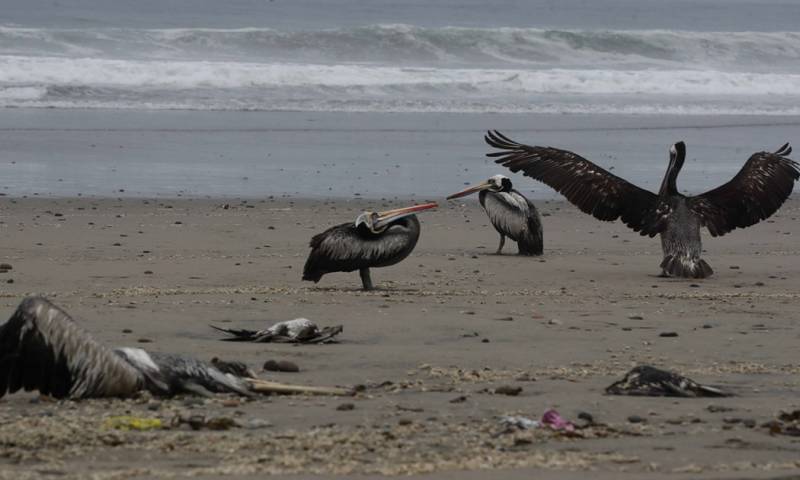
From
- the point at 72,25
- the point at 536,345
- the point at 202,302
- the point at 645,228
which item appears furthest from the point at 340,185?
the point at 72,25

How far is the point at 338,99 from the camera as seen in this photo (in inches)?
1181

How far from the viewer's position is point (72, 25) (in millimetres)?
46938

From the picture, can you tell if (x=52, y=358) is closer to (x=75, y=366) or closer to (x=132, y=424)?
(x=75, y=366)

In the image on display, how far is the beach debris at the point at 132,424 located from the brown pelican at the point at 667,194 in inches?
263

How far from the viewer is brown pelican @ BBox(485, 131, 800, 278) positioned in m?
11.9

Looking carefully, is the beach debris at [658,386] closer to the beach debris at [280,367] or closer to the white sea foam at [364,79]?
the beach debris at [280,367]

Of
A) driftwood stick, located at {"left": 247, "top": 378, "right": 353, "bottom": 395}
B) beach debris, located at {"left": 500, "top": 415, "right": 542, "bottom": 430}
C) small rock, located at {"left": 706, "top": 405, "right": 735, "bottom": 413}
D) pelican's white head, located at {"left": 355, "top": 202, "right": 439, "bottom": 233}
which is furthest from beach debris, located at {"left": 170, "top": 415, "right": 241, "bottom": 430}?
pelican's white head, located at {"left": 355, "top": 202, "right": 439, "bottom": 233}

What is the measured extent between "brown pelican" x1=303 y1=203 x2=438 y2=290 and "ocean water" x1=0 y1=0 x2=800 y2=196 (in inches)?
236


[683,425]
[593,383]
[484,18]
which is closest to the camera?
[683,425]

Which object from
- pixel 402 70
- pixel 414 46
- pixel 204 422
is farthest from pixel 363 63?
pixel 204 422

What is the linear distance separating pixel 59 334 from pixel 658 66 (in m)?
37.2

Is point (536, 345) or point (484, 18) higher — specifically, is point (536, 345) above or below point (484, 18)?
below

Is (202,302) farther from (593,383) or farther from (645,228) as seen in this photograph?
(645,228)

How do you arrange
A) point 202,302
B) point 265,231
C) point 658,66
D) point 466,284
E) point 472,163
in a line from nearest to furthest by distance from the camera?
point 202,302 < point 466,284 < point 265,231 < point 472,163 < point 658,66
